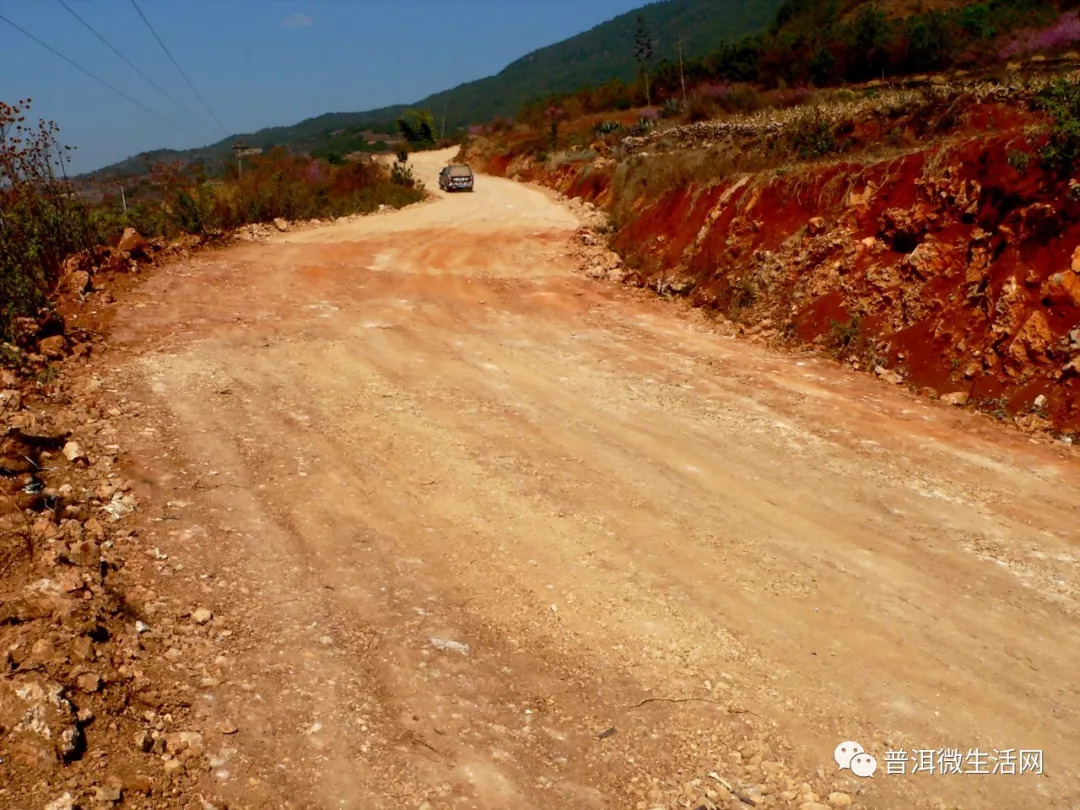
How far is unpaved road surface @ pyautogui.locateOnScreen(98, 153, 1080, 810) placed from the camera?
3822 millimetres

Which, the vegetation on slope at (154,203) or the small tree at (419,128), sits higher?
the small tree at (419,128)

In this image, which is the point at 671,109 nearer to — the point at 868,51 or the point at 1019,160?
the point at 868,51

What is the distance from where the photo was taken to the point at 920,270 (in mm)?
10102

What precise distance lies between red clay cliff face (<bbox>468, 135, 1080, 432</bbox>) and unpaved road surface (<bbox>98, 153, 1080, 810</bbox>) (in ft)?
2.75

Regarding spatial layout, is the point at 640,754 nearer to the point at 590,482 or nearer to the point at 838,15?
the point at 590,482

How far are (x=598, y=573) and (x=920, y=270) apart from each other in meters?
7.40

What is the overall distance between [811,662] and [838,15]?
5574cm

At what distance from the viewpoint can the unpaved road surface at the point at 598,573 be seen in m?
3.82

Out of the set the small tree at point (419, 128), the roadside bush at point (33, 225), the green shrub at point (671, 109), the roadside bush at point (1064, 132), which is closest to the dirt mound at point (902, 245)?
the roadside bush at point (1064, 132)

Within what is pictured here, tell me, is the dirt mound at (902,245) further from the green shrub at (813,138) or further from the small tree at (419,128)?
the small tree at (419,128)

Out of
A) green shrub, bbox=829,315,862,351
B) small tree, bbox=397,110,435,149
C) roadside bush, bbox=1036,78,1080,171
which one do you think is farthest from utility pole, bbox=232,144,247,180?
small tree, bbox=397,110,435,149

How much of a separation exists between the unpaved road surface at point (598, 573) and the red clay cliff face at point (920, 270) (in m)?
0.84

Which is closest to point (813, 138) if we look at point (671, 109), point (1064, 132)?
point (1064, 132)

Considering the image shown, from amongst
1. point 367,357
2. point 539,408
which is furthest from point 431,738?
point 367,357
